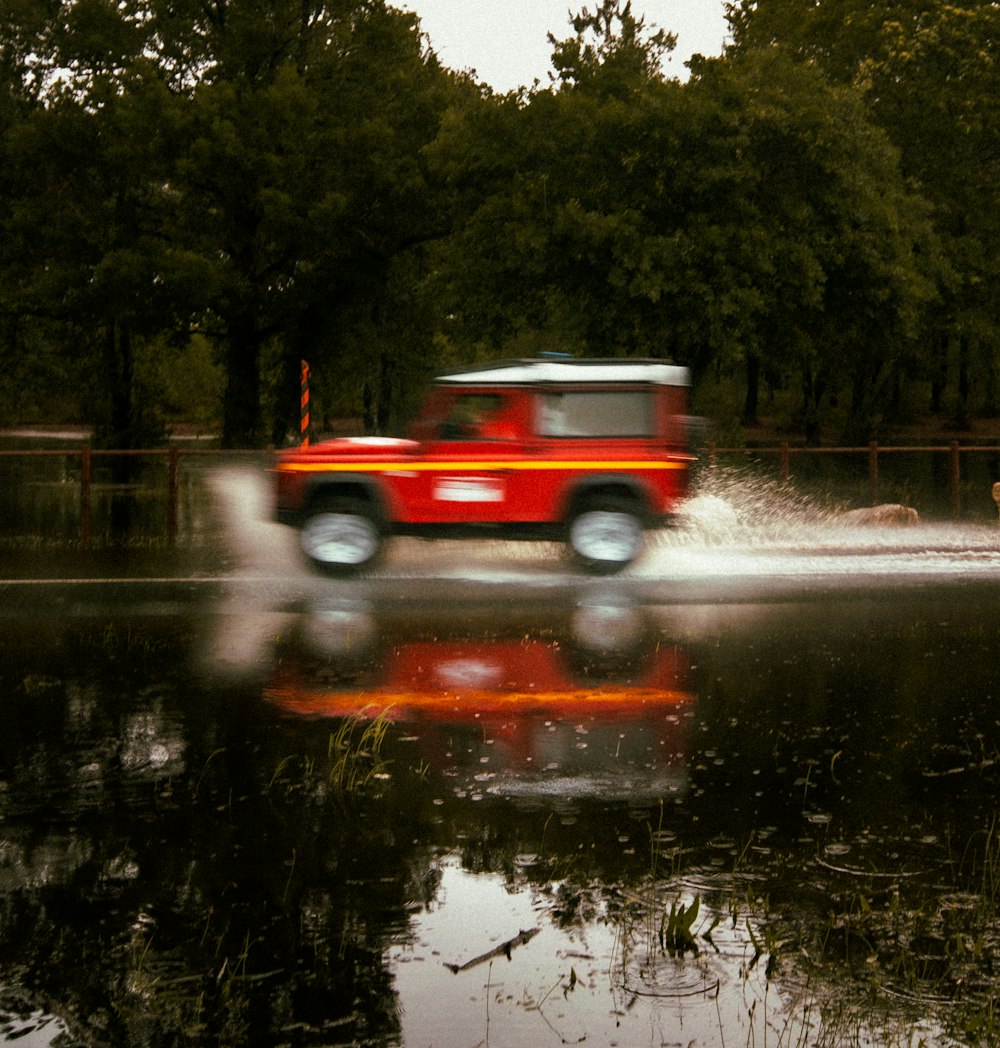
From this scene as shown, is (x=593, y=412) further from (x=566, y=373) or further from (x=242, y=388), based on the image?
(x=242, y=388)

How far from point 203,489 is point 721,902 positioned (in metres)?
30.9

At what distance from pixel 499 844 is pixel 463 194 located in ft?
115

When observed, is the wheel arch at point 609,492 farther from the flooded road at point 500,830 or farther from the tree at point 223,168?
the tree at point 223,168

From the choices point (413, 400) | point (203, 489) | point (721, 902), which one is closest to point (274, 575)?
point (721, 902)

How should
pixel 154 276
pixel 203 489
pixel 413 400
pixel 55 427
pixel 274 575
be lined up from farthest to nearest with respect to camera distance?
pixel 55 427 < pixel 413 400 < pixel 154 276 < pixel 203 489 < pixel 274 575

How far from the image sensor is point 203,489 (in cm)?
3484

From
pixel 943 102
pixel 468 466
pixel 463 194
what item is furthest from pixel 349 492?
pixel 943 102

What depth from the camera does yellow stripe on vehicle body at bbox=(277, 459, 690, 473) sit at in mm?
15031

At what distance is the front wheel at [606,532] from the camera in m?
15.1

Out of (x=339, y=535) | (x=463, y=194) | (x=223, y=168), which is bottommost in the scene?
(x=339, y=535)

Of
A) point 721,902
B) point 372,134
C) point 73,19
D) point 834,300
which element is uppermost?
point 73,19

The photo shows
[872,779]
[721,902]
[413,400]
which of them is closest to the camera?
[721,902]

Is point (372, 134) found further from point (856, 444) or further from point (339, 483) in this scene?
point (339, 483)

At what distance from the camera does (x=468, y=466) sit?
1503cm
